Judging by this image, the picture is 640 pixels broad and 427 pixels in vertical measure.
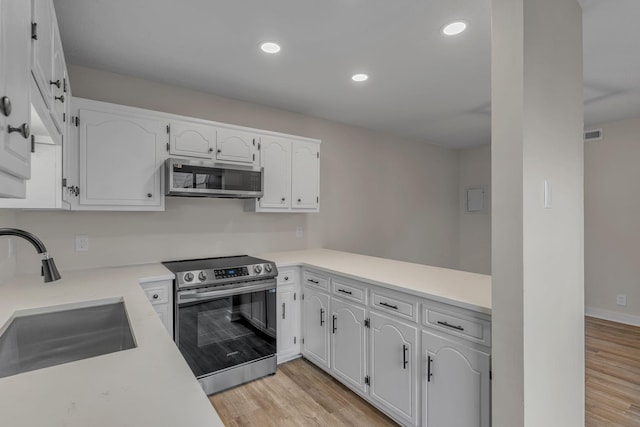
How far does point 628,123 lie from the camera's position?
4.07 m

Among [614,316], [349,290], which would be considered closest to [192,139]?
[349,290]

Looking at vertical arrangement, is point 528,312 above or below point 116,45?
below

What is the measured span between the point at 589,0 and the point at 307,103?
232 cm

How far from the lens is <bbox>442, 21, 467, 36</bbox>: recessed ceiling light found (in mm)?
2008

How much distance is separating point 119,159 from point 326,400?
239 cm

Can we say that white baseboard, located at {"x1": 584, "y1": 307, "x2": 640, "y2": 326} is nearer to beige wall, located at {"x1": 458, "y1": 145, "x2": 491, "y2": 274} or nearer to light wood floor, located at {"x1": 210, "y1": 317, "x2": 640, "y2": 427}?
light wood floor, located at {"x1": 210, "y1": 317, "x2": 640, "y2": 427}

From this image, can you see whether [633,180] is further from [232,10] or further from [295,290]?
[232,10]

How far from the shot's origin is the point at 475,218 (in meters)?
5.68

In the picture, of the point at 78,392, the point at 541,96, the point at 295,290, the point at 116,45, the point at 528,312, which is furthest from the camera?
the point at 295,290

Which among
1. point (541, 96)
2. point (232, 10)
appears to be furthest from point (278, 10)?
point (541, 96)

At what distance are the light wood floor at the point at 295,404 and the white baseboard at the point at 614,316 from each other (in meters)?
3.87

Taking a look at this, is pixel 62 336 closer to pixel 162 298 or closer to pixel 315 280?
pixel 162 298

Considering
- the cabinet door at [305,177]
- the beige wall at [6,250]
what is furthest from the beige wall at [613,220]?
the beige wall at [6,250]

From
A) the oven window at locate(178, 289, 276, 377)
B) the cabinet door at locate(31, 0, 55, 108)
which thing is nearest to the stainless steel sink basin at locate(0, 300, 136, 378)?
Result: the oven window at locate(178, 289, 276, 377)
